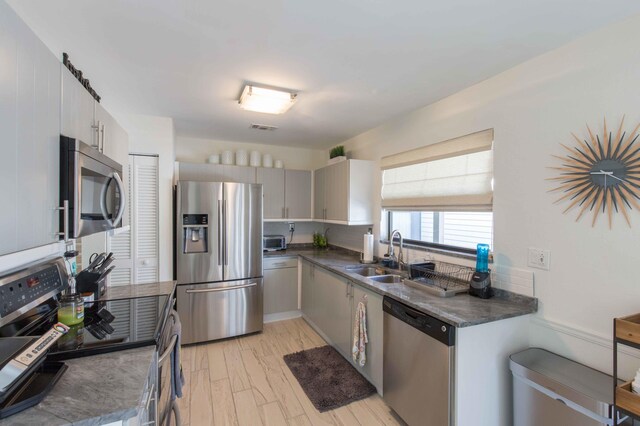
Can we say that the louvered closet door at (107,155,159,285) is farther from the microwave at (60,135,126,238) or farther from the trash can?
the trash can

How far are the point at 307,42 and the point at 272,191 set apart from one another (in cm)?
252

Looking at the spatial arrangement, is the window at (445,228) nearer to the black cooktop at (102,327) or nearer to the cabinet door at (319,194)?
the cabinet door at (319,194)

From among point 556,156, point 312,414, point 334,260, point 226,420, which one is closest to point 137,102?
point 334,260

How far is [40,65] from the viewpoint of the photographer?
3.46 feet

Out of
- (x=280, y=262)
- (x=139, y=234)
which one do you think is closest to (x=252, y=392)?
(x=280, y=262)

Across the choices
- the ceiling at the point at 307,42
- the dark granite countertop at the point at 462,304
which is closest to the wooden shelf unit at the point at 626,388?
the dark granite countertop at the point at 462,304

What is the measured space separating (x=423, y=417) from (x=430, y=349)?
0.44 m

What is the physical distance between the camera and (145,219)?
306cm

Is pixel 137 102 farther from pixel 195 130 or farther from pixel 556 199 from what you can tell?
pixel 556 199

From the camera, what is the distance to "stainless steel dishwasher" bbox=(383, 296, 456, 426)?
1625mm

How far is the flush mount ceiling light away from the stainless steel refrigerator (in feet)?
3.39

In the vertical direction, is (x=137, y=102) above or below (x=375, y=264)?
above

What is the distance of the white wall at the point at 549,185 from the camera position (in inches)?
56.9

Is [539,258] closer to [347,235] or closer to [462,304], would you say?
[462,304]
